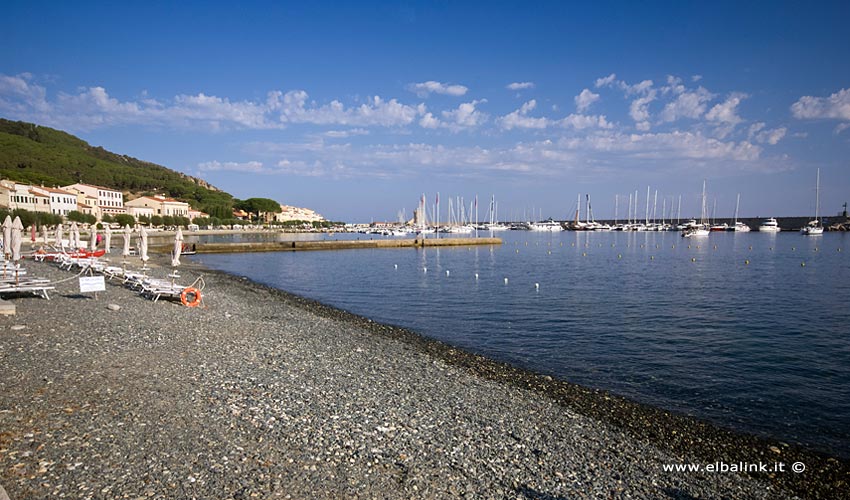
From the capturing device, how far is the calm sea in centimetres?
1020

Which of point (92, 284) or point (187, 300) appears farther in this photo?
point (187, 300)

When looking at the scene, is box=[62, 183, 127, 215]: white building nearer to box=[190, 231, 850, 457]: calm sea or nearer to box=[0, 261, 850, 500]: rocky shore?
box=[190, 231, 850, 457]: calm sea

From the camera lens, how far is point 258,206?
158 meters

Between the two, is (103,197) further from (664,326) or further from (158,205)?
(664,326)

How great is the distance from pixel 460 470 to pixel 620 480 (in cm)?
203

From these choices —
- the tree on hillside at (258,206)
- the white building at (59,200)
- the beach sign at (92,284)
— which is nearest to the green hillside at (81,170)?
the tree on hillside at (258,206)

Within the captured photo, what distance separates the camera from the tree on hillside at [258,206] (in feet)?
520

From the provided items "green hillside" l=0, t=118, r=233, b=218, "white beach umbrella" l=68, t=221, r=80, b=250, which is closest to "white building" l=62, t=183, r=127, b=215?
"green hillside" l=0, t=118, r=233, b=218

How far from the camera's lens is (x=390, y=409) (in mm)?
7453

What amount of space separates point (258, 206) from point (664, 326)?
508 ft

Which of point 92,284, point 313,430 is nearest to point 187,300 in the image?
point 92,284

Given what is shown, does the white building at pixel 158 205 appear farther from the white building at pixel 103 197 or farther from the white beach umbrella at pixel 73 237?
the white beach umbrella at pixel 73 237

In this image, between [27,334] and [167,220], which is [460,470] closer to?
[27,334]

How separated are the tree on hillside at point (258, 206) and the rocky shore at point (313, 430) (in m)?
154
